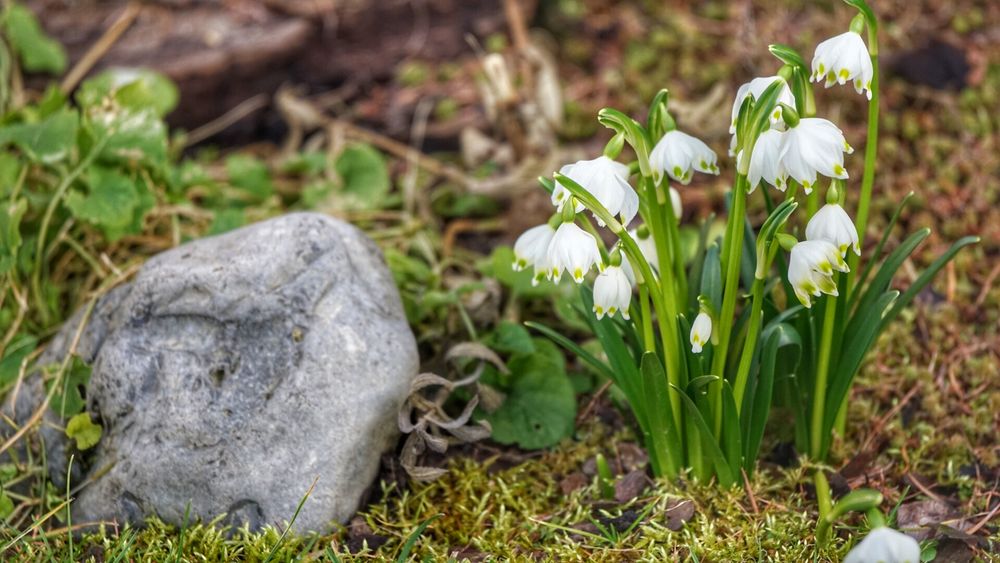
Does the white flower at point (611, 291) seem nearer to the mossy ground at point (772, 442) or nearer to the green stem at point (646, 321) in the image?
the green stem at point (646, 321)

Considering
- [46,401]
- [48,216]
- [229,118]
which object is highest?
[48,216]

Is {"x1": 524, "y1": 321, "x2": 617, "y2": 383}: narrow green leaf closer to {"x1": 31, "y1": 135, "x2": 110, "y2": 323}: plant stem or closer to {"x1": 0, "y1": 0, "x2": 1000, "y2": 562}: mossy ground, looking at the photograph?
{"x1": 0, "y1": 0, "x2": 1000, "y2": 562}: mossy ground

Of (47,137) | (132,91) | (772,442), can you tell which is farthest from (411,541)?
(132,91)

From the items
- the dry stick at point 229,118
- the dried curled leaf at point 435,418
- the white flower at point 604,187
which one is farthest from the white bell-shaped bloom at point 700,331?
the dry stick at point 229,118

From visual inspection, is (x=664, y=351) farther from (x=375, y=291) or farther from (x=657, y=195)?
(x=375, y=291)

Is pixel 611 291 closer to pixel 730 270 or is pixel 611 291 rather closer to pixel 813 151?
pixel 730 270

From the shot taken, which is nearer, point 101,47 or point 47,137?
point 47,137

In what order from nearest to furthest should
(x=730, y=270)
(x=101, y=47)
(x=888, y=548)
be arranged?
(x=888, y=548), (x=730, y=270), (x=101, y=47)
